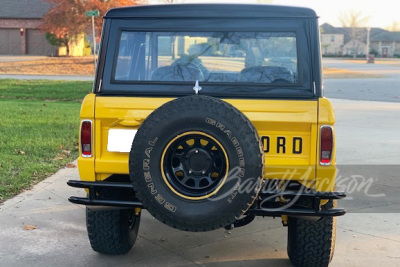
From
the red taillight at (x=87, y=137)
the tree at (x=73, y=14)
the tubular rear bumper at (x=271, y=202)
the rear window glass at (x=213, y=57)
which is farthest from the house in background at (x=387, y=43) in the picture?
the red taillight at (x=87, y=137)

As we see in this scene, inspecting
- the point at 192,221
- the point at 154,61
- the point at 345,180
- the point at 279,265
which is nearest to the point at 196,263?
the point at 279,265

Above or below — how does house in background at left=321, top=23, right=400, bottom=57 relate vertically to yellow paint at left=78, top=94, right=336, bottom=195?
above

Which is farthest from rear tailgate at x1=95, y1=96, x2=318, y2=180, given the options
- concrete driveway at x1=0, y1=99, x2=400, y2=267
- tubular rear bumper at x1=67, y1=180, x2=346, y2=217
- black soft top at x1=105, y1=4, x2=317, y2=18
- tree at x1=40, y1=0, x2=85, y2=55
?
tree at x1=40, y1=0, x2=85, y2=55

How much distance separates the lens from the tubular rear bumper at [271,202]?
379cm

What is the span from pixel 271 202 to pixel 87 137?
1.41 m

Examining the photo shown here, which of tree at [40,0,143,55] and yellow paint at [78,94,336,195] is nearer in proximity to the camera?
yellow paint at [78,94,336,195]

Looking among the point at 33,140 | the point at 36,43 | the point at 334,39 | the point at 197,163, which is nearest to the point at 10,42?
the point at 36,43

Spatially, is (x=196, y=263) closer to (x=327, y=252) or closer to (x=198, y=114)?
(x=327, y=252)

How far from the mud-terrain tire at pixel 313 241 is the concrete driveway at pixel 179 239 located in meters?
0.25

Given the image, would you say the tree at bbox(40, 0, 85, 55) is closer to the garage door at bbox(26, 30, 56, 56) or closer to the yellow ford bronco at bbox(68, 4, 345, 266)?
A: the garage door at bbox(26, 30, 56, 56)

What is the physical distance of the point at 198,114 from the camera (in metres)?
3.59

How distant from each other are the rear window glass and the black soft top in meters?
0.14

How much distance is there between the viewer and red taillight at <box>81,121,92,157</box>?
407 cm

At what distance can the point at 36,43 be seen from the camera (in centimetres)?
5572
